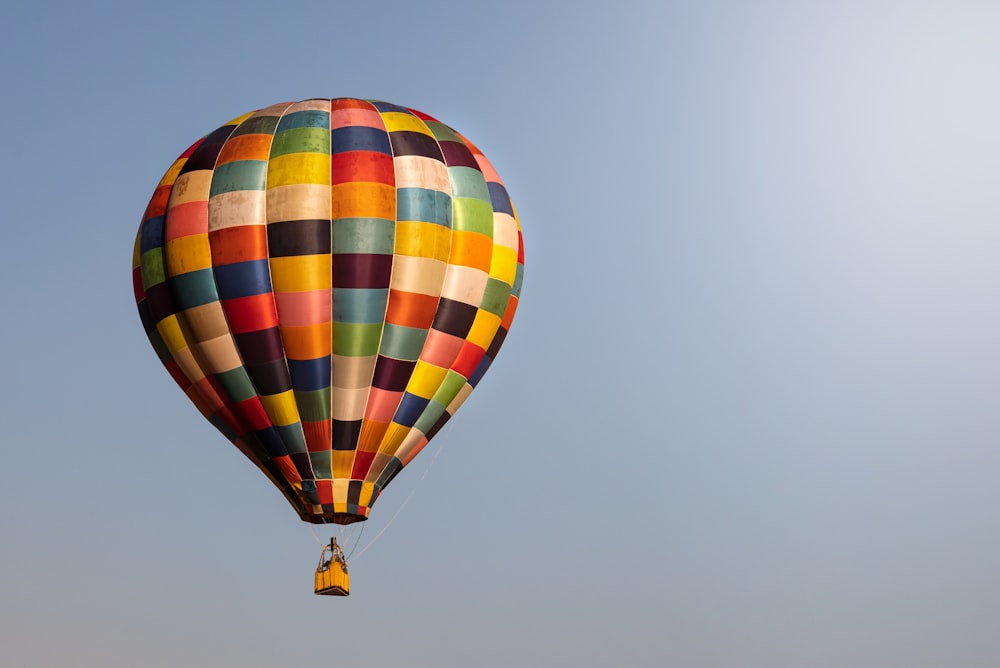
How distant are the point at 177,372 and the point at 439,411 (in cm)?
451

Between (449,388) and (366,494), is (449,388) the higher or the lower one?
the higher one

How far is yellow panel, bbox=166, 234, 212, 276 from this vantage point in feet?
91.5

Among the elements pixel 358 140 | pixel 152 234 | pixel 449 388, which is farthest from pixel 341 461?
pixel 358 140

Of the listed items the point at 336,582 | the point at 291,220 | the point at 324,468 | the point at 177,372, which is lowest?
the point at 336,582

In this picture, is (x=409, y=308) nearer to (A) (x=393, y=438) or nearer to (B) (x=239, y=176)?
(A) (x=393, y=438)

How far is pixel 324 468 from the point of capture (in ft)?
91.6

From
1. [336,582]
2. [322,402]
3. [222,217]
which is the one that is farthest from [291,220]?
[336,582]

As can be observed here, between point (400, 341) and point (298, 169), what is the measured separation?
325 cm

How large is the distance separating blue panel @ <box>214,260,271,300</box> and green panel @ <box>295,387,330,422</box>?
5.91 ft

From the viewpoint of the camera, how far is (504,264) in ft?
96.6

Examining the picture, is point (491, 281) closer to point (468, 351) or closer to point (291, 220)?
point (468, 351)

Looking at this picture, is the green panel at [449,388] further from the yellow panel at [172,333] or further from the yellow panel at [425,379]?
the yellow panel at [172,333]

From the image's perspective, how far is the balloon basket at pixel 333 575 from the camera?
27.6m

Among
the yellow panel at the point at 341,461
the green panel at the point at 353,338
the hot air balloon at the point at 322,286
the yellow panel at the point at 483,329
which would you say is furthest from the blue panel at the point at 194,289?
the yellow panel at the point at 483,329
